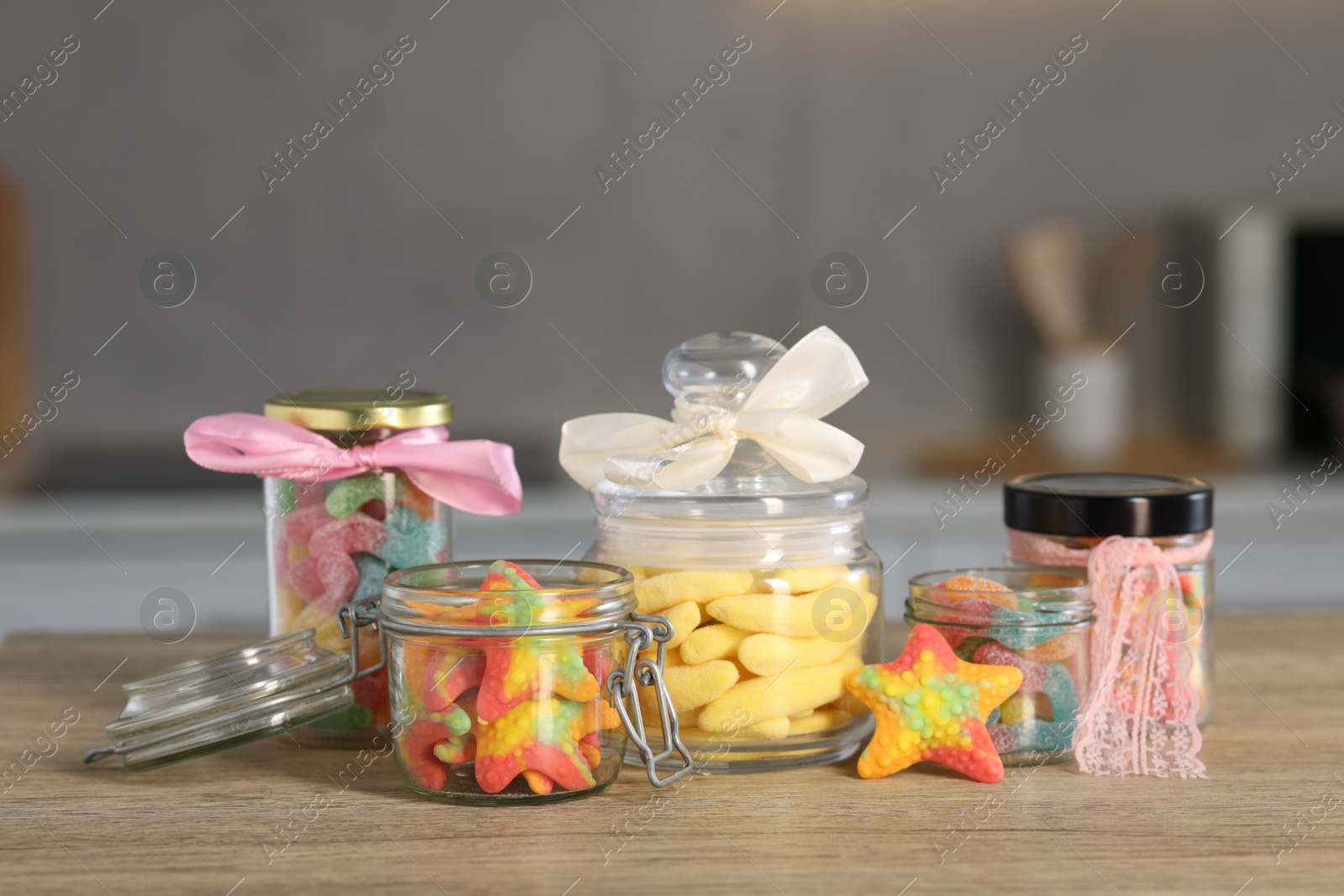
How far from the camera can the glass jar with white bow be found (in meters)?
0.68

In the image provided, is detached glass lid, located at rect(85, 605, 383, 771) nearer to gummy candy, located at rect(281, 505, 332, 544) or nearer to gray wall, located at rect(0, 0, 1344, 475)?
gummy candy, located at rect(281, 505, 332, 544)

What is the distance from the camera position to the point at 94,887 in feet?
1.83

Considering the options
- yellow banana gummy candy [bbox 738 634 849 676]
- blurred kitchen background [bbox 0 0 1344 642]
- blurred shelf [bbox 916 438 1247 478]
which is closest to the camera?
yellow banana gummy candy [bbox 738 634 849 676]

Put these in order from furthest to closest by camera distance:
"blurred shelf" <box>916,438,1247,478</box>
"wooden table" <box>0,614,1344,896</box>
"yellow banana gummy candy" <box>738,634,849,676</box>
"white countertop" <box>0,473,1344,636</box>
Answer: "blurred shelf" <box>916,438,1247,478</box> → "white countertop" <box>0,473,1344,636</box> → "yellow banana gummy candy" <box>738,634,849,676</box> → "wooden table" <box>0,614,1344,896</box>

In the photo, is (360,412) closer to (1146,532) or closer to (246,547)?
(1146,532)

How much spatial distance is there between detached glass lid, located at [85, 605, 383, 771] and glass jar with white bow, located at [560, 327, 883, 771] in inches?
6.3

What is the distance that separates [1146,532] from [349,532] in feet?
1.45

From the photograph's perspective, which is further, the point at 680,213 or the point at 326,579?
the point at 680,213

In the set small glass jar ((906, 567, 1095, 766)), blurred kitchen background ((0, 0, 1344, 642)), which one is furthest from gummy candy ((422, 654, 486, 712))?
blurred kitchen background ((0, 0, 1344, 642))

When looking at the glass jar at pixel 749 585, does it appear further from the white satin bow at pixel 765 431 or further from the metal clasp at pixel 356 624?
the metal clasp at pixel 356 624

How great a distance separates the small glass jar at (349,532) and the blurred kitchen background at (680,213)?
1401 mm

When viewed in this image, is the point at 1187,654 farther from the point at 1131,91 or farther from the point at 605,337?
the point at 1131,91

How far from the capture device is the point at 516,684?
24.8 inches

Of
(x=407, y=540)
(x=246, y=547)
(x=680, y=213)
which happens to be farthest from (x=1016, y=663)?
(x=680, y=213)
